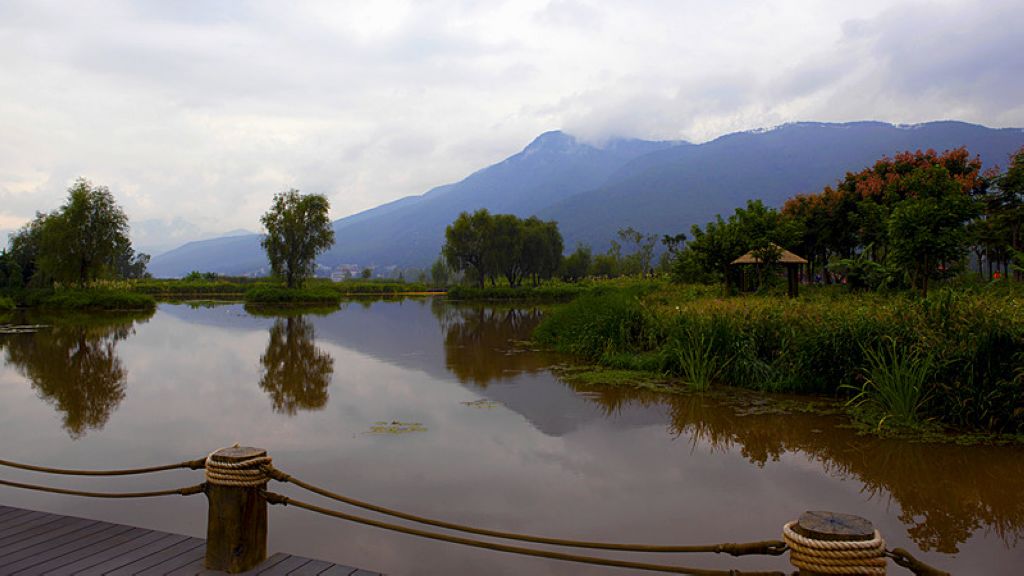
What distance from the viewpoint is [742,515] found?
5.40 metres

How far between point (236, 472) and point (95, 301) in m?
38.8

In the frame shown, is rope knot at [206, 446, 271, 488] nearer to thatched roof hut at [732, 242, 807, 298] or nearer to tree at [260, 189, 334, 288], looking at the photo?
thatched roof hut at [732, 242, 807, 298]

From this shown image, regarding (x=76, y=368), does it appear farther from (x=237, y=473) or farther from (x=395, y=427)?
(x=237, y=473)

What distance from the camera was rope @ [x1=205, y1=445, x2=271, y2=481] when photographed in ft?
10.7

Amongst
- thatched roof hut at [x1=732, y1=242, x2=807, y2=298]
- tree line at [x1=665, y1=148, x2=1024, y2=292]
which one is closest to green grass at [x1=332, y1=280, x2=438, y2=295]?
tree line at [x1=665, y1=148, x2=1024, y2=292]

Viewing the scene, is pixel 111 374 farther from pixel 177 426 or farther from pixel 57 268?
pixel 57 268

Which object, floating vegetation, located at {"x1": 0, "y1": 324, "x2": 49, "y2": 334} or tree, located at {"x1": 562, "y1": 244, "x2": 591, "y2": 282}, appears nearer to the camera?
floating vegetation, located at {"x1": 0, "y1": 324, "x2": 49, "y2": 334}

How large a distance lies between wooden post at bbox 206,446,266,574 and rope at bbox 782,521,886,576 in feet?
8.55

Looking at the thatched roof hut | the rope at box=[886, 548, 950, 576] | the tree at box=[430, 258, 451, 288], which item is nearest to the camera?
the rope at box=[886, 548, 950, 576]

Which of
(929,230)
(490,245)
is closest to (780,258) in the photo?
(929,230)

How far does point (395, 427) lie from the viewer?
27.8 feet

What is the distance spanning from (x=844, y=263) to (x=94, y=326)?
1088 inches

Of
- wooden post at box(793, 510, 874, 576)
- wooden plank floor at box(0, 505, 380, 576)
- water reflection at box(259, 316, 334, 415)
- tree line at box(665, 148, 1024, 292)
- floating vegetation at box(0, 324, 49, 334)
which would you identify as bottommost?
water reflection at box(259, 316, 334, 415)

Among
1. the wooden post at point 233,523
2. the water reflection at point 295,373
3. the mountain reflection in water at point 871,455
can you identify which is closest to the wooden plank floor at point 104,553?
the wooden post at point 233,523
